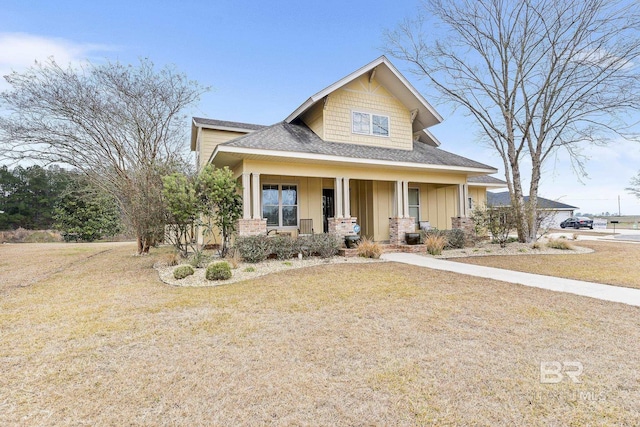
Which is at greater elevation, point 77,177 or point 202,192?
point 77,177

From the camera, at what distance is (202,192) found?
9312 millimetres

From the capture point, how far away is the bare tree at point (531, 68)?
1307 centimetres

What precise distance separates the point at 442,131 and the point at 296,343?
17.0 metres

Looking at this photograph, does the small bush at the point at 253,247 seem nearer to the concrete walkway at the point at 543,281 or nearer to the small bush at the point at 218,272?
the small bush at the point at 218,272

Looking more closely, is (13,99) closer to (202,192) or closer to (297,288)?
(202,192)

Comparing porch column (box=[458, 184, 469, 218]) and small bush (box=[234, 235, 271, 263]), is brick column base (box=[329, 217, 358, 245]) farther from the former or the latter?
porch column (box=[458, 184, 469, 218])

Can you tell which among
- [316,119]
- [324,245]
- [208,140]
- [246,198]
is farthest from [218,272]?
[208,140]

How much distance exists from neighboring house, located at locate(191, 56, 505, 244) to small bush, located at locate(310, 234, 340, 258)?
96 centimetres

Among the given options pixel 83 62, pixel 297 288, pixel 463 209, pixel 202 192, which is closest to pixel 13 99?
pixel 83 62

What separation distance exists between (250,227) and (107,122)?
8074 mm

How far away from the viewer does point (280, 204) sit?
1248 cm

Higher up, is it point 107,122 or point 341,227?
point 107,122

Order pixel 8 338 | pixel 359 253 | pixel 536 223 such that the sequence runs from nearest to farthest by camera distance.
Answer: pixel 8 338 → pixel 359 253 → pixel 536 223

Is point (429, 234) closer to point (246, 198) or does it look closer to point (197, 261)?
point (246, 198)
